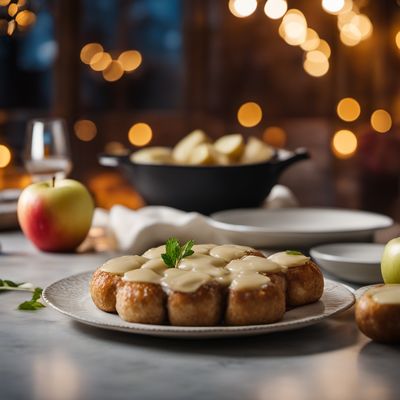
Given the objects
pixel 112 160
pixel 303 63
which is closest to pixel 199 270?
pixel 112 160

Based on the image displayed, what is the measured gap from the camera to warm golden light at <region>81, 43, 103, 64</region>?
451 cm

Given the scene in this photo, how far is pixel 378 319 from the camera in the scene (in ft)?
2.79

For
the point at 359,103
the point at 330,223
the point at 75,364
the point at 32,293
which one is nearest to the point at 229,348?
the point at 75,364

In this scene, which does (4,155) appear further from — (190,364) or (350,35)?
(190,364)

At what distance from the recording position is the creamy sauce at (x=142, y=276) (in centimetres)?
87

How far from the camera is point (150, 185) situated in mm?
1781

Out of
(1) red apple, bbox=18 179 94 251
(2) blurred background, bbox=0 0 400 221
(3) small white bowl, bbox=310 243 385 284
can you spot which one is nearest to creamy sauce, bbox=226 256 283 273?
(3) small white bowl, bbox=310 243 385 284

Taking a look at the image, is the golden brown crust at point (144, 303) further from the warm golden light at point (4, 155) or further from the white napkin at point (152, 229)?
the warm golden light at point (4, 155)

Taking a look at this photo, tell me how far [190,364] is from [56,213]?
2.36ft

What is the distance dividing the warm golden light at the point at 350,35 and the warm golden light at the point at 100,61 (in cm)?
124

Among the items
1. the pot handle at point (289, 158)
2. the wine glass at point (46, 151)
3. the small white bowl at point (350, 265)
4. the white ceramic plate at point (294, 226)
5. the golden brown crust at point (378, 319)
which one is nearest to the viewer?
the golden brown crust at point (378, 319)

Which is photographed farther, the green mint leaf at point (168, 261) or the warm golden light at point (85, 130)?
the warm golden light at point (85, 130)

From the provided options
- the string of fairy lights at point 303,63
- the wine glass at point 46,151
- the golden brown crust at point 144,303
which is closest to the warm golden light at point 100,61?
the string of fairy lights at point 303,63

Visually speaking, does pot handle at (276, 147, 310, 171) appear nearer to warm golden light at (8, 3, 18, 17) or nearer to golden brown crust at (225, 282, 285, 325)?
warm golden light at (8, 3, 18, 17)
